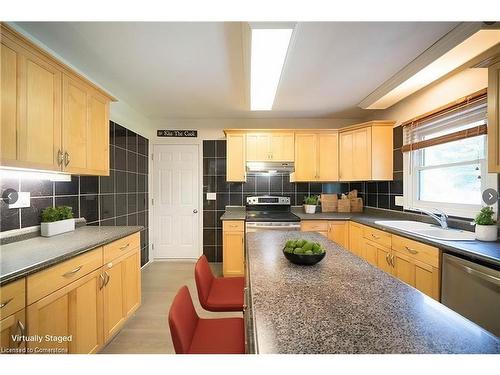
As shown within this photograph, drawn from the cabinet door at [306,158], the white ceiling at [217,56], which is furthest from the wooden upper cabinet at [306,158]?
the white ceiling at [217,56]

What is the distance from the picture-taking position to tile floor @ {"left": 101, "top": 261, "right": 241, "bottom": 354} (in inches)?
71.6

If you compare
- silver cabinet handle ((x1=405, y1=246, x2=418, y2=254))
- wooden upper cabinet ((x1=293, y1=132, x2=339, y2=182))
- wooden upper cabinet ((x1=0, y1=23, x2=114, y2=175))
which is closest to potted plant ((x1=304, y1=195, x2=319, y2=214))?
wooden upper cabinet ((x1=293, y1=132, x2=339, y2=182))

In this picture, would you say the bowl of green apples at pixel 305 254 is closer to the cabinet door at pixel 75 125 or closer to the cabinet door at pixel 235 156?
the cabinet door at pixel 75 125

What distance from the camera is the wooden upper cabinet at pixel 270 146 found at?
3.56m

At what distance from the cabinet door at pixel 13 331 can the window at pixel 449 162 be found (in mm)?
3233

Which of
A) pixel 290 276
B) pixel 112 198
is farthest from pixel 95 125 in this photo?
pixel 290 276

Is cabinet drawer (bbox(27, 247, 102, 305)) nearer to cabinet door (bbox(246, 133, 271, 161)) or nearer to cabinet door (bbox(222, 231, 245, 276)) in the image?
cabinet door (bbox(222, 231, 245, 276))

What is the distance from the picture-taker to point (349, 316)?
2.47 ft

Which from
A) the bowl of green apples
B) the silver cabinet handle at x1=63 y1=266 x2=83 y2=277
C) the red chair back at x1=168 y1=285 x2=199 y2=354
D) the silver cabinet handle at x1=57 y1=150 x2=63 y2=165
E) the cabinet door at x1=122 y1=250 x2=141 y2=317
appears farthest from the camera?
the cabinet door at x1=122 y1=250 x2=141 y2=317

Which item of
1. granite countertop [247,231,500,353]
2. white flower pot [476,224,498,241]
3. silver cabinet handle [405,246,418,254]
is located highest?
white flower pot [476,224,498,241]

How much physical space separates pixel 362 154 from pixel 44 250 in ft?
11.6

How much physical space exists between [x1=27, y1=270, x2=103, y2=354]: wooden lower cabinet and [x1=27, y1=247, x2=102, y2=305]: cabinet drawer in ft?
0.10
